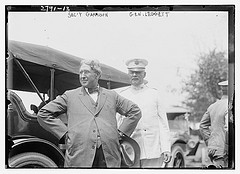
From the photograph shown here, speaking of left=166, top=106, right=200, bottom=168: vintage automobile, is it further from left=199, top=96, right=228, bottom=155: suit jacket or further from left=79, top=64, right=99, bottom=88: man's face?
left=79, top=64, right=99, bottom=88: man's face

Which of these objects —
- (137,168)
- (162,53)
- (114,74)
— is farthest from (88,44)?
(137,168)

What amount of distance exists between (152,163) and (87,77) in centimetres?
103

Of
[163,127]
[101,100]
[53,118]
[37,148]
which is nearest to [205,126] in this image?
[163,127]

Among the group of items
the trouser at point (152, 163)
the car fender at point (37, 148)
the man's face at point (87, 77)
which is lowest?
the trouser at point (152, 163)

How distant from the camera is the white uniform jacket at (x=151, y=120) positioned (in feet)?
14.3

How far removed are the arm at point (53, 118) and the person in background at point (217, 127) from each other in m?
1.32

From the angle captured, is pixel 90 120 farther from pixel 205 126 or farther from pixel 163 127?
pixel 205 126

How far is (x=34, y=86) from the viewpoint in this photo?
429cm

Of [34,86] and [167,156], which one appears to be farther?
[167,156]

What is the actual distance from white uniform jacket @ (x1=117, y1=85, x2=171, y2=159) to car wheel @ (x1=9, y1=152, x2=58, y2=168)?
891 mm

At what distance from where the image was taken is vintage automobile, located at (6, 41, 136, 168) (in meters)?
4.31

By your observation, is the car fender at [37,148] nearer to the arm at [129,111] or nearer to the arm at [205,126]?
the arm at [129,111]

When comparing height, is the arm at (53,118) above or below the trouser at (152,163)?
above

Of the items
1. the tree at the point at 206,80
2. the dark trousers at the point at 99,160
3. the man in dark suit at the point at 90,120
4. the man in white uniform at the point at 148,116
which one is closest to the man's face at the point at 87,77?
the man in dark suit at the point at 90,120
